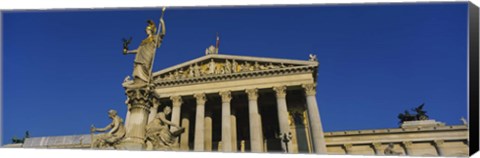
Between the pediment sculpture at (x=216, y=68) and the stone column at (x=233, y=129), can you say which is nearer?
the stone column at (x=233, y=129)

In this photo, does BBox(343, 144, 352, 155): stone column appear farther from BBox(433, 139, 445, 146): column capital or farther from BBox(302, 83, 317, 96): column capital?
BBox(302, 83, 317, 96): column capital

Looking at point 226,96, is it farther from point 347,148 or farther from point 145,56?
point 145,56

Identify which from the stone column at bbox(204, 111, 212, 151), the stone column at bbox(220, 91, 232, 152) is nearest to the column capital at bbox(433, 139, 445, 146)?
the stone column at bbox(220, 91, 232, 152)

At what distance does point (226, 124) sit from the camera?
74.3ft

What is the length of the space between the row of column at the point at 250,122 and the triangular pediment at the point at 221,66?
1.71 meters

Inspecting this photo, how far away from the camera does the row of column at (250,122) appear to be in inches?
846

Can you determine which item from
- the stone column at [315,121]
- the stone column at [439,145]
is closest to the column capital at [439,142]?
the stone column at [439,145]

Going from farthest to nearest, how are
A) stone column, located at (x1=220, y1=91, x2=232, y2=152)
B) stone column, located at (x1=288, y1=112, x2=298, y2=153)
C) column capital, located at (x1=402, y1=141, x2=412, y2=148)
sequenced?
column capital, located at (x1=402, y1=141, x2=412, y2=148) < stone column, located at (x1=288, y1=112, x2=298, y2=153) < stone column, located at (x1=220, y1=91, x2=232, y2=152)

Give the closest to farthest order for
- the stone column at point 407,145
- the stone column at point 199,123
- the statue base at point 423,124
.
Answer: the stone column at point 199,123 < the stone column at point 407,145 < the statue base at point 423,124

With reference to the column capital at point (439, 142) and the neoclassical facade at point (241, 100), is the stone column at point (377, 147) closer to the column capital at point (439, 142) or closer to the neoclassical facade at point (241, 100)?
the column capital at point (439, 142)

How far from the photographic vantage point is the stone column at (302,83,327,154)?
21013 mm

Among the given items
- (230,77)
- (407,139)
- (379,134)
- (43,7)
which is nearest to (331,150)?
(379,134)

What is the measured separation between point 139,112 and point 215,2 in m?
5.39

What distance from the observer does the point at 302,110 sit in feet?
87.8
